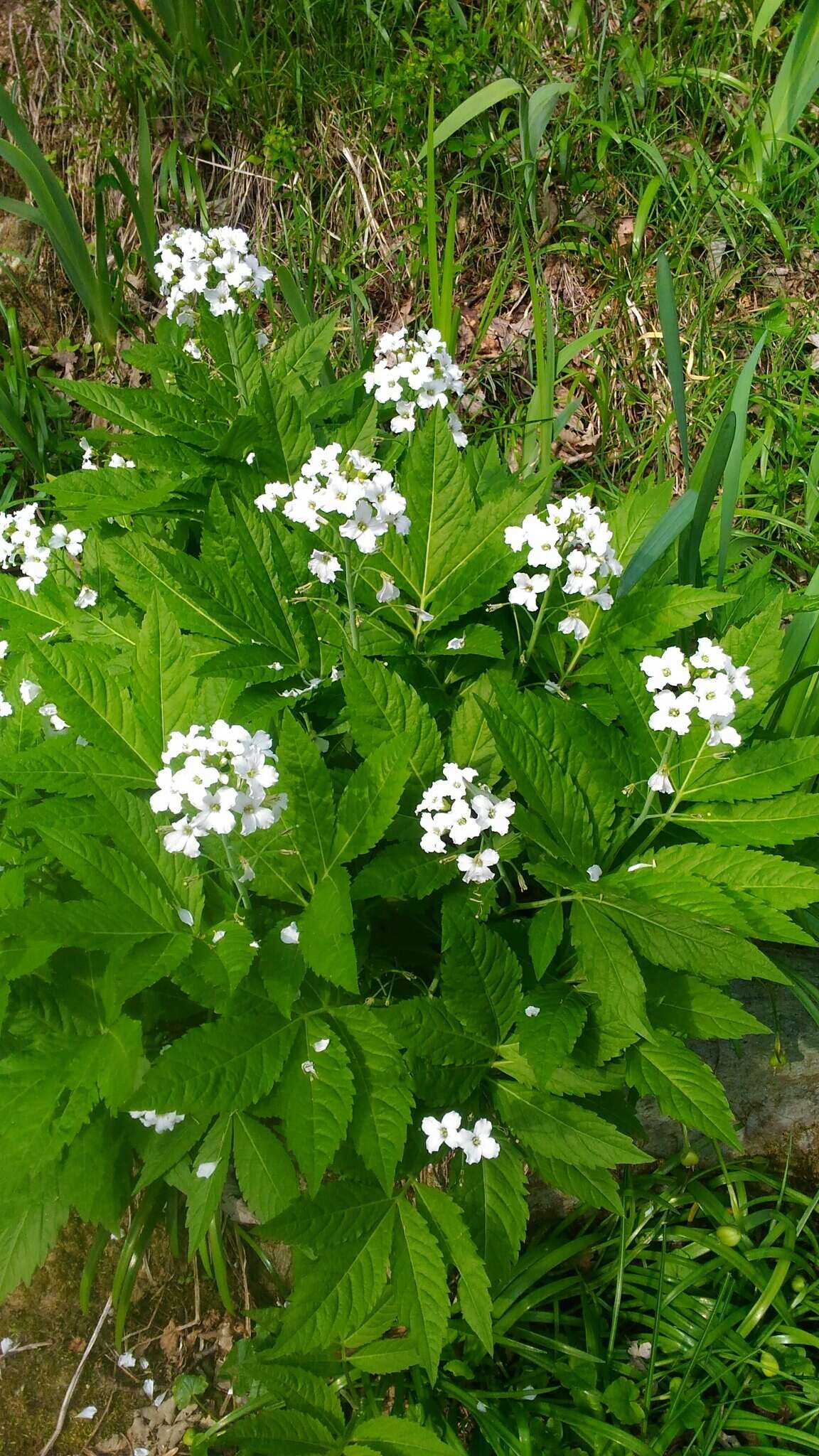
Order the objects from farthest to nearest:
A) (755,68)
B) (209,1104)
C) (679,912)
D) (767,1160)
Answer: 1. (755,68)
2. (767,1160)
3. (679,912)
4. (209,1104)

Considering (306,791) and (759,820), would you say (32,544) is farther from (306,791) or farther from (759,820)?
(759,820)

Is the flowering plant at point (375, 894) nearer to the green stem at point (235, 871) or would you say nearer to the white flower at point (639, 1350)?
the green stem at point (235, 871)

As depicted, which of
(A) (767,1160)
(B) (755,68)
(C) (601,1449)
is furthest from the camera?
(B) (755,68)

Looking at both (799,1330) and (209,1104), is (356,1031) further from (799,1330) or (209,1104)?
(799,1330)

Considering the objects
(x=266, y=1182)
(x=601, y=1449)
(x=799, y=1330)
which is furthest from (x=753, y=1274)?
(x=266, y=1182)

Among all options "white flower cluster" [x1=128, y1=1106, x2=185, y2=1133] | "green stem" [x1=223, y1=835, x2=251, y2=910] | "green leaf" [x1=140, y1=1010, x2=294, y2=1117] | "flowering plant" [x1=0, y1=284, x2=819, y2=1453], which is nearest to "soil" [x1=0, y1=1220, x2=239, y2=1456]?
"flowering plant" [x1=0, y1=284, x2=819, y2=1453]

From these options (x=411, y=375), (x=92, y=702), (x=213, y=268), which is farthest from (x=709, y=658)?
(x=213, y=268)
